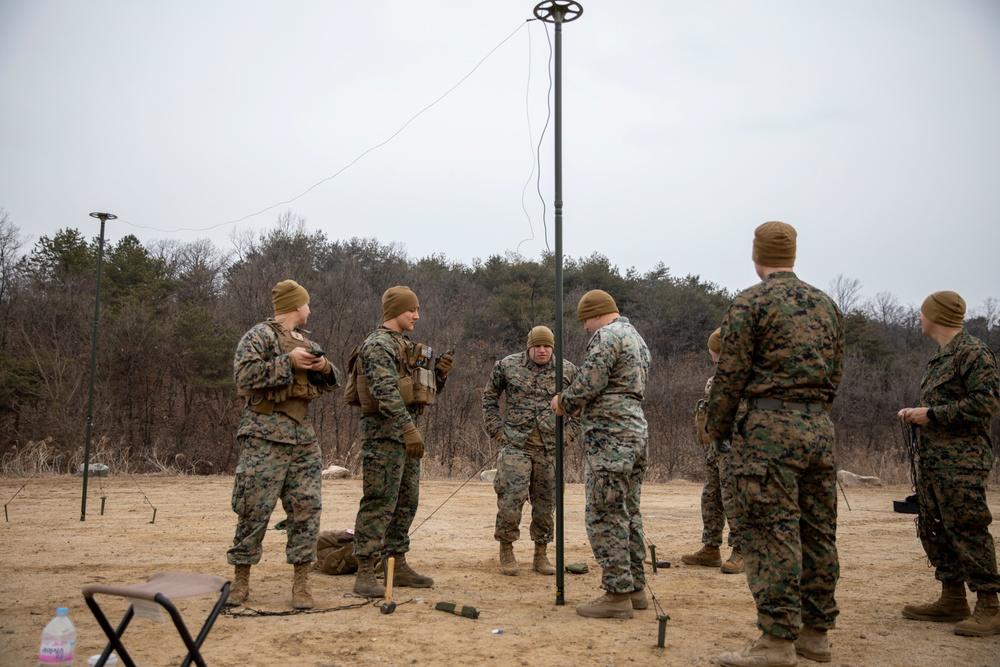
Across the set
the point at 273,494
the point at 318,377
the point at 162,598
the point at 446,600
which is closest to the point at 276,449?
the point at 273,494

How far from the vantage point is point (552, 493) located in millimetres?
7656

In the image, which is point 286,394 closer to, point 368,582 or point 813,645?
point 368,582

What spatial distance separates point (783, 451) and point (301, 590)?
3.63 metres

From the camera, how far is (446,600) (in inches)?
246

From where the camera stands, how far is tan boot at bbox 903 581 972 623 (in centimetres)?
571

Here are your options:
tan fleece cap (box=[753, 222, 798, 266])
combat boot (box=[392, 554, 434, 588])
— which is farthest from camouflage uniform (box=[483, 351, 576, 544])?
tan fleece cap (box=[753, 222, 798, 266])

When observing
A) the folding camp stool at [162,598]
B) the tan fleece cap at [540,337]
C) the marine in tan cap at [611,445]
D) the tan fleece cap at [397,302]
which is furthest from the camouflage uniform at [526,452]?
the folding camp stool at [162,598]

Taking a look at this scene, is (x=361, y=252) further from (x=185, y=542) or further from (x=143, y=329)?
(x=185, y=542)

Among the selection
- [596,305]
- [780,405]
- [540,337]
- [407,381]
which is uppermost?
[596,305]

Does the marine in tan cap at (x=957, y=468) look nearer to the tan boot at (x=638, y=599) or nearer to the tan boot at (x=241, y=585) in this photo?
the tan boot at (x=638, y=599)

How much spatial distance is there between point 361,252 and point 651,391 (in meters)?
16.1

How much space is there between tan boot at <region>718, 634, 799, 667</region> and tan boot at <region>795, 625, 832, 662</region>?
0.85 ft

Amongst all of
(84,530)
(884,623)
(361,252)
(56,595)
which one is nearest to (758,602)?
(884,623)

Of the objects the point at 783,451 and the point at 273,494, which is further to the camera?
the point at 273,494
